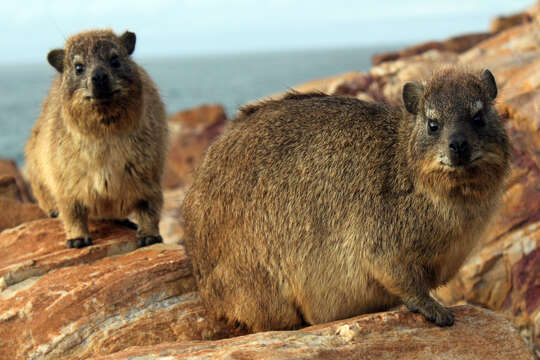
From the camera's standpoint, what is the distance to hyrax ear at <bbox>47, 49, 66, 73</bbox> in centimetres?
767

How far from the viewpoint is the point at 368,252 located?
17.8 ft

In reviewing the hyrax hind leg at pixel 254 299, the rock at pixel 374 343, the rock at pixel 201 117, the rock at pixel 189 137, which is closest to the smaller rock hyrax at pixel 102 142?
the hyrax hind leg at pixel 254 299

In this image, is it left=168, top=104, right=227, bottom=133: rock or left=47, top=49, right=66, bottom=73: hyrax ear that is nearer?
left=47, top=49, right=66, bottom=73: hyrax ear

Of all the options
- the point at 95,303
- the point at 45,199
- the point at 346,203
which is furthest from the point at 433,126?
the point at 45,199

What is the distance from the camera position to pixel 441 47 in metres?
19.9

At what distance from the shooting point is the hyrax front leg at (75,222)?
7.62m

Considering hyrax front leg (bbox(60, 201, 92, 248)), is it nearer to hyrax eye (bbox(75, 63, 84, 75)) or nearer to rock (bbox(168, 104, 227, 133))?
hyrax eye (bbox(75, 63, 84, 75))

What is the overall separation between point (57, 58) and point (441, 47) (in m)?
14.9

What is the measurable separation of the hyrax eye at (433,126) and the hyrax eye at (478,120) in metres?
0.30

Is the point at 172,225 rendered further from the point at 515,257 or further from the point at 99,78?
the point at 515,257

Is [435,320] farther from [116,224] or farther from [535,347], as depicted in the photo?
[116,224]

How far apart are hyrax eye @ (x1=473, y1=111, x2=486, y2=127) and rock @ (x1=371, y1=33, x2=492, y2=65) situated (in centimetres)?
1383

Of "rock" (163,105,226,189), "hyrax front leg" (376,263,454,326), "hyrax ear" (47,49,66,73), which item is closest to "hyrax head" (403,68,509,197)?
"hyrax front leg" (376,263,454,326)

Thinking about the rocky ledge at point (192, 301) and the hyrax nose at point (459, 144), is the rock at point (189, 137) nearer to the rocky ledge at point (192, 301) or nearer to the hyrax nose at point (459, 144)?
the rocky ledge at point (192, 301)
